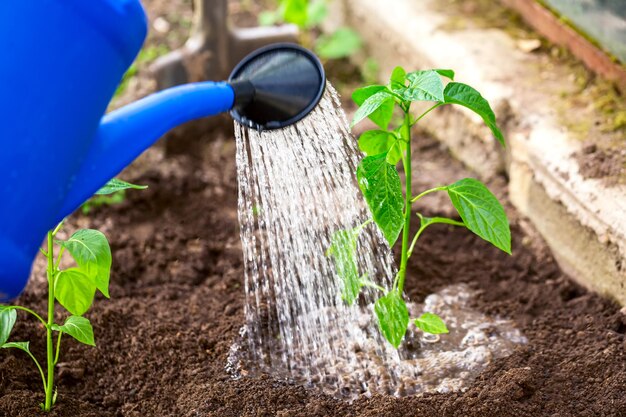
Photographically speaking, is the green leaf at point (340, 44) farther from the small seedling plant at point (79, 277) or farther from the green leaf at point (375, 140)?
the small seedling plant at point (79, 277)

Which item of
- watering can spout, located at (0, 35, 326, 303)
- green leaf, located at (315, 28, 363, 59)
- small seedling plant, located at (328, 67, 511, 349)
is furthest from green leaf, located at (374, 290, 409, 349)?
green leaf, located at (315, 28, 363, 59)

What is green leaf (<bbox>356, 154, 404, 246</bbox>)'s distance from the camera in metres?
1.80

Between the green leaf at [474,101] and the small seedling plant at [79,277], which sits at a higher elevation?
the green leaf at [474,101]

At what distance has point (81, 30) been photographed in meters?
1.39

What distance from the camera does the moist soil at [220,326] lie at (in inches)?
78.9

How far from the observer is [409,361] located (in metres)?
2.19

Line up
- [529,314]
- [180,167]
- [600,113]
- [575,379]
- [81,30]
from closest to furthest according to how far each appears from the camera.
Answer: [81,30], [575,379], [529,314], [600,113], [180,167]

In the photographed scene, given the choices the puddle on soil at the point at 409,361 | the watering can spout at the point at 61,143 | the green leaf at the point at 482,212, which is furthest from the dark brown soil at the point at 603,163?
the watering can spout at the point at 61,143

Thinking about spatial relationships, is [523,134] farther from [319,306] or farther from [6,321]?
[6,321]

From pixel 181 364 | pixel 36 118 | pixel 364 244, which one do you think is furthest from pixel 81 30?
pixel 364 244

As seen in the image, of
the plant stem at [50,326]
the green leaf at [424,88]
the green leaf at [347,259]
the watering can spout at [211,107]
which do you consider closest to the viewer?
the watering can spout at [211,107]

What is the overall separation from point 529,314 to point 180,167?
4.46 feet

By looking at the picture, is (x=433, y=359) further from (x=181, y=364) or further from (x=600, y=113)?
(x=600, y=113)

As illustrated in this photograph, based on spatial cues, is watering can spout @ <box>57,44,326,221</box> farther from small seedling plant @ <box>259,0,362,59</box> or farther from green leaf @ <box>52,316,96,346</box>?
small seedling plant @ <box>259,0,362,59</box>
